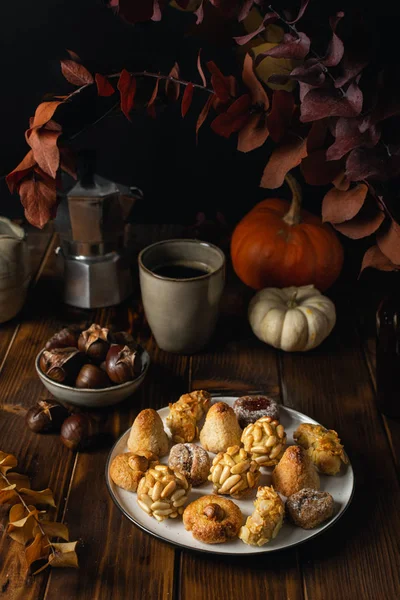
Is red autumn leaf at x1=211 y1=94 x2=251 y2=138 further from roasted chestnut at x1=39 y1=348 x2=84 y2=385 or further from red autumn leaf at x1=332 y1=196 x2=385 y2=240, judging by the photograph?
roasted chestnut at x1=39 y1=348 x2=84 y2=385

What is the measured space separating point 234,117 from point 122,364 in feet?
1.42

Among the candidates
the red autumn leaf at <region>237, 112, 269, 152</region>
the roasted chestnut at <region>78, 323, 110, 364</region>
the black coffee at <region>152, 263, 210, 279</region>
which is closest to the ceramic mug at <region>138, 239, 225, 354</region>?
the black coffee at <region>152, 263, 210, 279</region>

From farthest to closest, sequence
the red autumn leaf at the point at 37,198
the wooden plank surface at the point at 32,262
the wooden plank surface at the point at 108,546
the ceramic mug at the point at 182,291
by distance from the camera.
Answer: the wooden plank surface at the point at 32,262 → the ceramic mug at the point at 182,291 → the red autumn leaf at the point at 37,198 → the wooden plank surface at the point at 108,546

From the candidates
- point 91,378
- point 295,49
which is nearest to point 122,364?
point 91,378

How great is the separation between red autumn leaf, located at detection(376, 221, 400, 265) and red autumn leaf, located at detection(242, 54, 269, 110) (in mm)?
269

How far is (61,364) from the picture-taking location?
1214 millimetres

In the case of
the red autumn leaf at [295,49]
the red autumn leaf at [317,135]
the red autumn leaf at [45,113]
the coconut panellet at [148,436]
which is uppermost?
the red autumn leaf at [295,49]

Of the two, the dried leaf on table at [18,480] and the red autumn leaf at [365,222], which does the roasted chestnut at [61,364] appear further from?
the red autumn leaf at [365,222]

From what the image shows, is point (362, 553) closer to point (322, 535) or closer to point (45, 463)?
point (322, 535)

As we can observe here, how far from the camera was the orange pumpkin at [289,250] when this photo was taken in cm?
154

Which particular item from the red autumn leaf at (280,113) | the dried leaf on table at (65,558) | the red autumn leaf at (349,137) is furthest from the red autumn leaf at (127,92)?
the dried leaf on table at (65,558)

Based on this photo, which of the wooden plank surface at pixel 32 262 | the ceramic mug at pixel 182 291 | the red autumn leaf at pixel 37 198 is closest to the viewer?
the red autumn leaf at pixel 37 198

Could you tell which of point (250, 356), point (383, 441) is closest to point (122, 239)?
point (250, 356)

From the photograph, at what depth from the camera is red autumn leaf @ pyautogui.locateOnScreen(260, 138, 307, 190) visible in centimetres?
123
